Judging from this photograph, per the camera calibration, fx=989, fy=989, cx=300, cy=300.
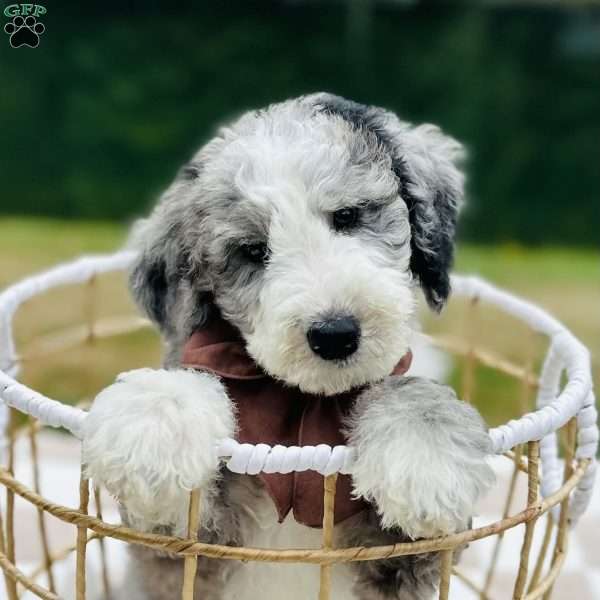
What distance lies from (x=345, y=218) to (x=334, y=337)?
0.22 meters

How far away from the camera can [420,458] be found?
Result: 1117 millimetres

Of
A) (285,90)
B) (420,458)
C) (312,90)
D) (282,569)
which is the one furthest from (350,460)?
(285,90)

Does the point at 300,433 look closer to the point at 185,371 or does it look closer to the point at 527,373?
the point at 185,371

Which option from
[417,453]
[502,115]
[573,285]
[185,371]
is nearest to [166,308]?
[185,371]

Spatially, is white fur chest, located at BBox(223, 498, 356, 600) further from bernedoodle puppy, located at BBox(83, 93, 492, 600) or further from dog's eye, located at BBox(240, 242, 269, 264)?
dog's eye, located at BBox(240, 242, 269, 264)

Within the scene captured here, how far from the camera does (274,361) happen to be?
4.15 ft

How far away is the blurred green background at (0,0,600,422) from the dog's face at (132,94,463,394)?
2.16 metres

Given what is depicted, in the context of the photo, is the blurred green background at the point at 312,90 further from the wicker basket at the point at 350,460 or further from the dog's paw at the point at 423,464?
the dog's paw at the point at 423,464

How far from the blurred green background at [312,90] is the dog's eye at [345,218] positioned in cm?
229

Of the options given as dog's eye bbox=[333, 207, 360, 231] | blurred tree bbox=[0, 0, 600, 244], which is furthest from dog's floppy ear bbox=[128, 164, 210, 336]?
blurred tree bbox=[0, 0, 600, 244]

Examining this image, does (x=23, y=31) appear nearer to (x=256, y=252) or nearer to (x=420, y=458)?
(x=256, y=252)

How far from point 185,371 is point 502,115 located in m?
5.61

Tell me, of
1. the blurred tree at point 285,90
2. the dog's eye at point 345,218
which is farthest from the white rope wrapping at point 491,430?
the blurred tree at point 285,90

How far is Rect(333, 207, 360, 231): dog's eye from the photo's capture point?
1363 mm
